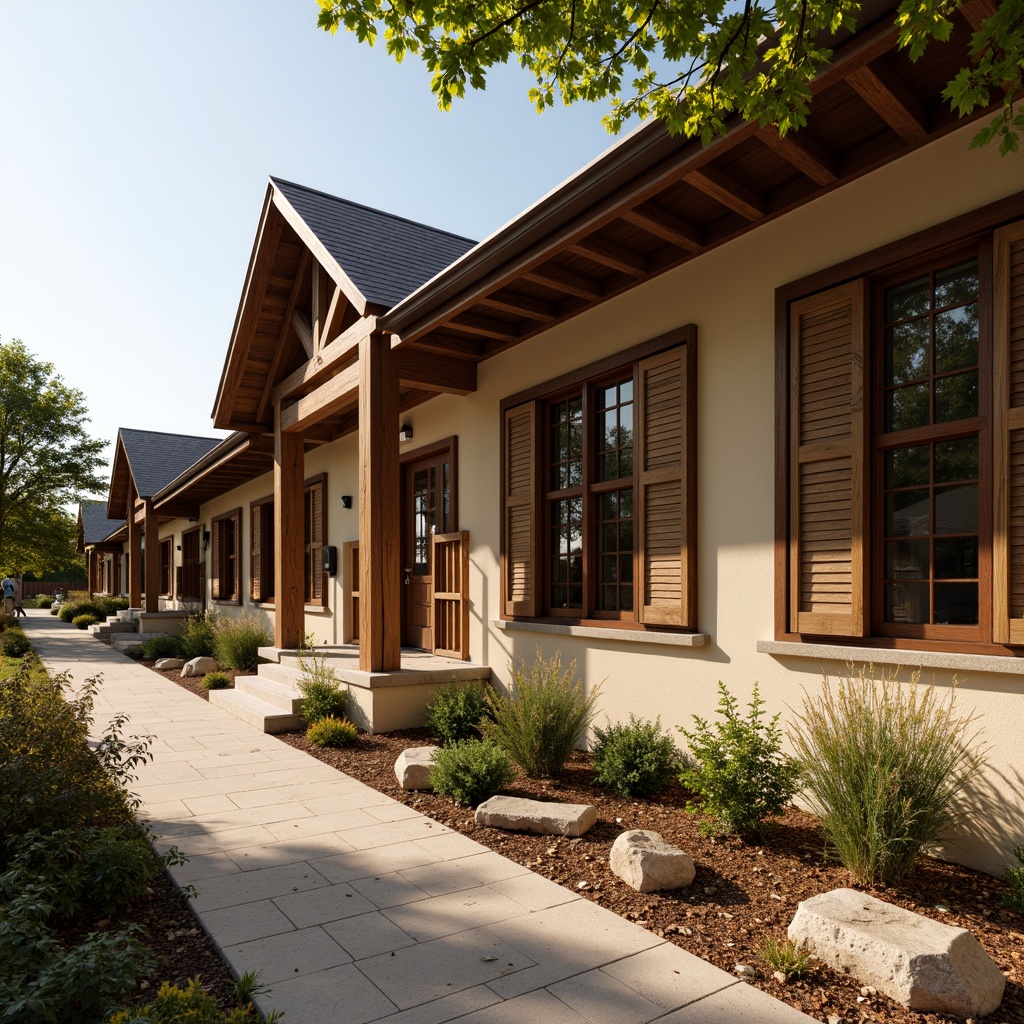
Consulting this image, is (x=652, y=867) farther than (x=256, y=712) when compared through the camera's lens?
No

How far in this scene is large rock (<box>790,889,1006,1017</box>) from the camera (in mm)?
2402

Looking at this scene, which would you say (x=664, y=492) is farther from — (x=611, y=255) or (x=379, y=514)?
(x=379, y=514)

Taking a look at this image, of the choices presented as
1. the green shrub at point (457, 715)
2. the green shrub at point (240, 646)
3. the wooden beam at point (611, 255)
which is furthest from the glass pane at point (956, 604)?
the green shrub at point (240, 646)

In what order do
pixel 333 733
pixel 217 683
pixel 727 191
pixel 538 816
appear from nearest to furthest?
pixel 538 816 → pixel 727 191 → pixel 333 733 → pixel 217 683

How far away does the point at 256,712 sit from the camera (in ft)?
24.3

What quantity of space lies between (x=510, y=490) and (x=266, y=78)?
398cm

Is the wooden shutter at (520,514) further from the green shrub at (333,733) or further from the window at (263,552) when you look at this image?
the window at (263,552)

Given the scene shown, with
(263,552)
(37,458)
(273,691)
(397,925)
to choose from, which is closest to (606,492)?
(397,925)

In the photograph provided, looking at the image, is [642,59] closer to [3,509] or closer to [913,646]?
[913,646]

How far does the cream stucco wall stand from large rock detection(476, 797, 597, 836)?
50.7 inches

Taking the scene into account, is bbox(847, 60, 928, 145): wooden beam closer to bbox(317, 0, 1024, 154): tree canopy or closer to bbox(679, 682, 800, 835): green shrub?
bbox(317, 0, 1024, 154): tree canopy

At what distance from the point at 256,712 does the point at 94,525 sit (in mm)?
38055

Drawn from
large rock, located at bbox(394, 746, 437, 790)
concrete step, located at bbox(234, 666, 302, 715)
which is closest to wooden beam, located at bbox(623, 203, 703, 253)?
large rock, located at bbox(394, 746, 437, 790)

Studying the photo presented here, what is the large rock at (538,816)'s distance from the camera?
4113mm
